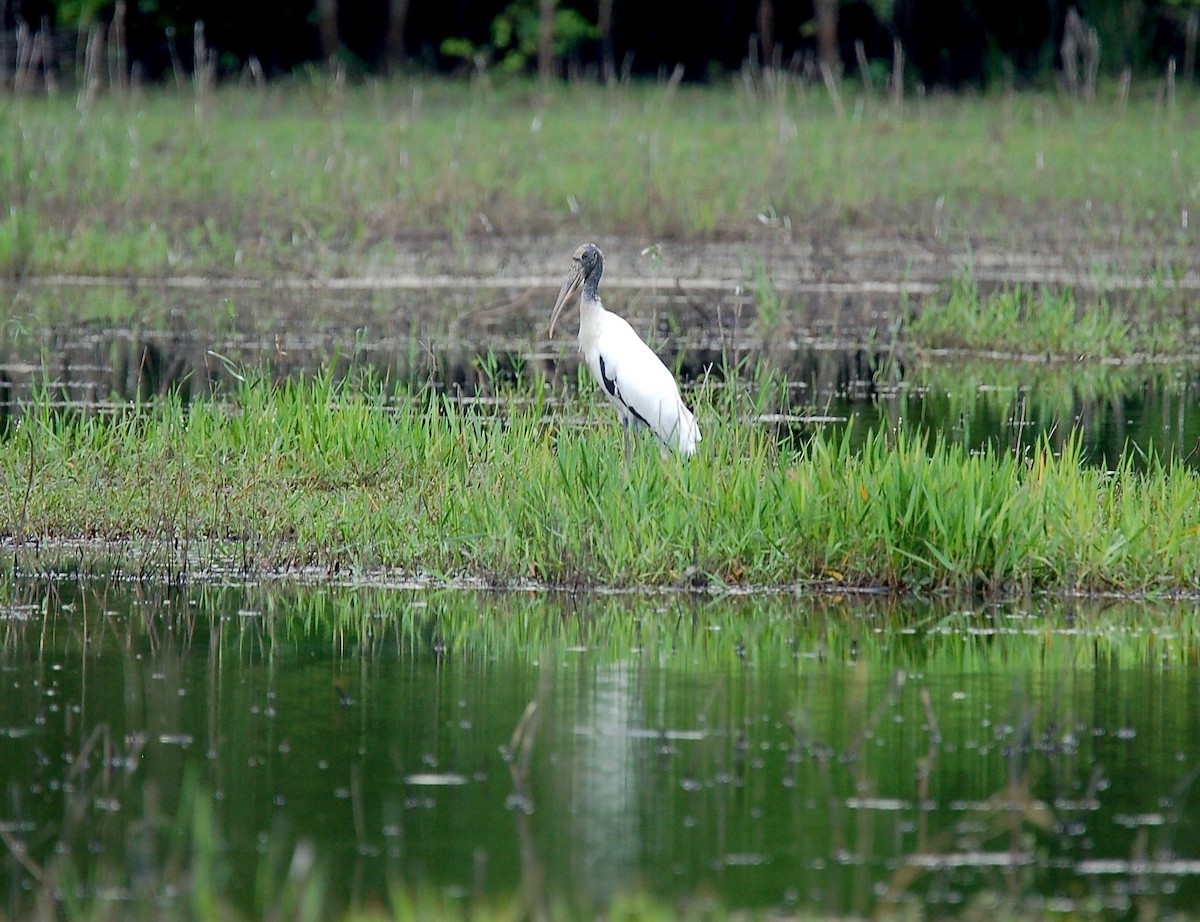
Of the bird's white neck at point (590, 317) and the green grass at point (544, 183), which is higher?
the bird's white neck at point (590, 317)

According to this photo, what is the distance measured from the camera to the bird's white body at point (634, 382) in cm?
924

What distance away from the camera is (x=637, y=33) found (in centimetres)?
3441


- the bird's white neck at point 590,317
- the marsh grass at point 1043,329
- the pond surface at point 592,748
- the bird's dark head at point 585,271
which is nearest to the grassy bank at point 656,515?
the pond surface at point 592,748

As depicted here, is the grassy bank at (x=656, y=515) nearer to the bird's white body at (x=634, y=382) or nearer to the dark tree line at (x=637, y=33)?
the bird's white body at (x=634, y=382)

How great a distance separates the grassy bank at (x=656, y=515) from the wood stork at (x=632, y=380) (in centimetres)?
20

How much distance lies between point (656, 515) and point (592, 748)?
2.27 metres

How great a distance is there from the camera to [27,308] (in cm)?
1530

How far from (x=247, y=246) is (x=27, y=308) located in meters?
2.69

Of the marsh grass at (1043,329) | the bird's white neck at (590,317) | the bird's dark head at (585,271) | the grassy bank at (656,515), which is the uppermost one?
the bird's dark head at (585,271)

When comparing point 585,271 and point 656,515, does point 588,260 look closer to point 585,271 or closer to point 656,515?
point 585,271

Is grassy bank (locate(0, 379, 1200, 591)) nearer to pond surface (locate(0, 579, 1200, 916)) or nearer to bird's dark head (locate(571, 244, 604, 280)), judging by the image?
pond surface (locate(0, 579, 1200, 916))

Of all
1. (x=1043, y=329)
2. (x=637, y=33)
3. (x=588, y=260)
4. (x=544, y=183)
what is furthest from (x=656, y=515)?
(x=637, y=33)

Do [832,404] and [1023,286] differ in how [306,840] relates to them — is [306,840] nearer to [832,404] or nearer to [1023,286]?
[832,404]

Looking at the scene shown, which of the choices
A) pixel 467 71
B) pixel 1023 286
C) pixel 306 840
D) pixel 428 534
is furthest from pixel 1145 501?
pixel 467 71
